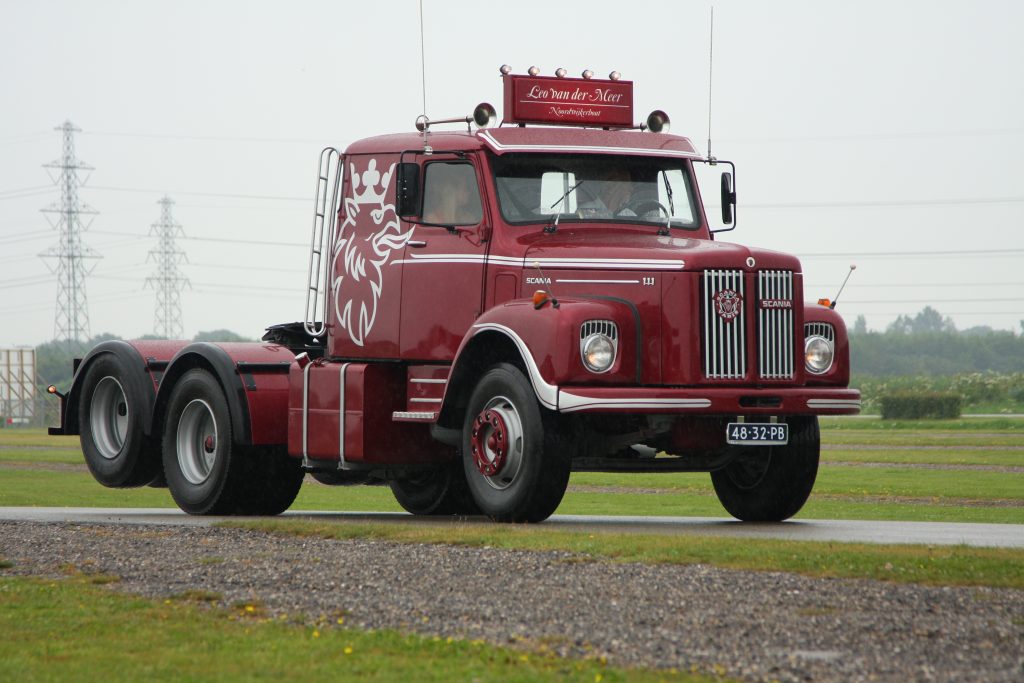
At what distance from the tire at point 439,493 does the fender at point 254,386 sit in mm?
1620

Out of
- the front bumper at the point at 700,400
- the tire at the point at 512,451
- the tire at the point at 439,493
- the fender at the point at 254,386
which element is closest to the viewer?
the front bumper at the point at 700,400

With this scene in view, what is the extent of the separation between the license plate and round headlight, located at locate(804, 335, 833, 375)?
79 cm

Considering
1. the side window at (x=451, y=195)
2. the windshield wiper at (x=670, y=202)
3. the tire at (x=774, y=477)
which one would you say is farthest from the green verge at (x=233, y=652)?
the windshield wiper at (x=670, y=202)

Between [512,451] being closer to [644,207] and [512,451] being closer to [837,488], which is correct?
[644,207]

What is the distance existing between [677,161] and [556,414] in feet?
10.7

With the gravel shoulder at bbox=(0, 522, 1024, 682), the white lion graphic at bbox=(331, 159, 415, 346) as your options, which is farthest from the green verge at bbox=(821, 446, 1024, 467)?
the gravel shoulder at bbox=(0, 522, 1024, 682)

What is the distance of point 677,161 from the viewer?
51.0 ft

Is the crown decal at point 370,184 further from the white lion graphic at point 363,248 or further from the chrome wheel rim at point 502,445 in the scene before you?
the chrome wheel rim at point 502,445

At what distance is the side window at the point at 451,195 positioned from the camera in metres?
14.9

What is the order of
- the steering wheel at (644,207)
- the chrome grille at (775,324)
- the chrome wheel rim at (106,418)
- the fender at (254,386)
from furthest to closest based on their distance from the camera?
the chrome wheel rim at (106,418) → the fender at (254,386) → the steering wheel at (644,207) → the chrome grille at (775,324)

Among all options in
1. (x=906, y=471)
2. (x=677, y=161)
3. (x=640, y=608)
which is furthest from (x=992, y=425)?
(x=640, y=608)

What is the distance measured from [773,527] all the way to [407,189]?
4394mm

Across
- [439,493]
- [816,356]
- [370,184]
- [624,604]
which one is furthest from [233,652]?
[439,493]

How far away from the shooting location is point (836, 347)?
1448cm
